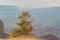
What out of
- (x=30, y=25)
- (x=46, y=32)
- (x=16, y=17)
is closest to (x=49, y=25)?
(x=46, y=32)

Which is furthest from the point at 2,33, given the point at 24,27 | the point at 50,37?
the point at 50,37

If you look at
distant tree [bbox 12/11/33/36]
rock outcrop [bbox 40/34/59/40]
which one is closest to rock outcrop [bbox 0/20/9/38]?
distant tree [bbox 12/11/33/36]

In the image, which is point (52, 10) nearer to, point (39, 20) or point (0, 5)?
point (39, 20)

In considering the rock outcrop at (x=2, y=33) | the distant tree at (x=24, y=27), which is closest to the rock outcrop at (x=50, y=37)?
the distant tree at (x=24, y=27)

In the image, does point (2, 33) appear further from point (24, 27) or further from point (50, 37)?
point (50, 37)

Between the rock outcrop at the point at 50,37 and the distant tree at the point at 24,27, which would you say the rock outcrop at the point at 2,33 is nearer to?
the distant tree at the point at 24,27

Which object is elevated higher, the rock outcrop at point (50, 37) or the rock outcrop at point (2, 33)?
the rock outcrop at point (2, 33)

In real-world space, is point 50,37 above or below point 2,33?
below

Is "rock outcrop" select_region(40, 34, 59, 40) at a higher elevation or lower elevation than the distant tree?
lower

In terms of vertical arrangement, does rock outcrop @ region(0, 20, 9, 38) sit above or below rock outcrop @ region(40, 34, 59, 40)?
above

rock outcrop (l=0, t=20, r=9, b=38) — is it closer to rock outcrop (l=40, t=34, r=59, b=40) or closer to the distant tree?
the distant tree

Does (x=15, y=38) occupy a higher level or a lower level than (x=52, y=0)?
lower

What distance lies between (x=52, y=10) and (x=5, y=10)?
1.65 feet

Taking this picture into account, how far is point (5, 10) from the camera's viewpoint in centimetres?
121
